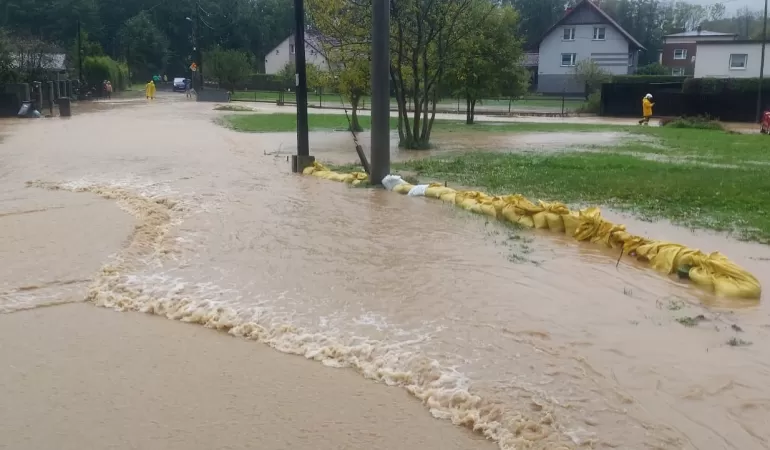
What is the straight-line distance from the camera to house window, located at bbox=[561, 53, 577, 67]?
67.0 meters

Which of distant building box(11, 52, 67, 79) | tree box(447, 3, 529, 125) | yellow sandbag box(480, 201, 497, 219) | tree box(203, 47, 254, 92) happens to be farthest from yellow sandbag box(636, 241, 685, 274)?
tree box(203, 47, 254, 92)

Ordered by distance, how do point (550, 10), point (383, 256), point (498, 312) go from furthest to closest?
point (550, 10) → point (383, 256) → point (498, 312)

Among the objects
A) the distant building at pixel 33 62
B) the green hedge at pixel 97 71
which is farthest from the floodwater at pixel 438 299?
the green hedge at pixel 97 71

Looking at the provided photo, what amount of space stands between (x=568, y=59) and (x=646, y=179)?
5681cm

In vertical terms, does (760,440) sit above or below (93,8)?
below

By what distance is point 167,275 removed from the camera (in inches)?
303

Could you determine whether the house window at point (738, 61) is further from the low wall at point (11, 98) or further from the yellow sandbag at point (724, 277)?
the yellow sandbag at point (724, 277)

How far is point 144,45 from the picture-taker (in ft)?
287

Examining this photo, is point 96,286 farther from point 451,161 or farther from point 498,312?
point 451,161

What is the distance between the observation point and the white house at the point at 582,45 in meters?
65.9

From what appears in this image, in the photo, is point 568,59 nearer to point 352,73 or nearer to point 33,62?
point 33,62

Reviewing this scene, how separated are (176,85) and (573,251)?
71635 mm

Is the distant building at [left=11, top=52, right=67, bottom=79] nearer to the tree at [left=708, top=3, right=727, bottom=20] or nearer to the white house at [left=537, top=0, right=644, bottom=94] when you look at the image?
the white house at [left=537, top=0, right=644, bottom=94]

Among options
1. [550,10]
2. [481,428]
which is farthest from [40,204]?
[550,10]
